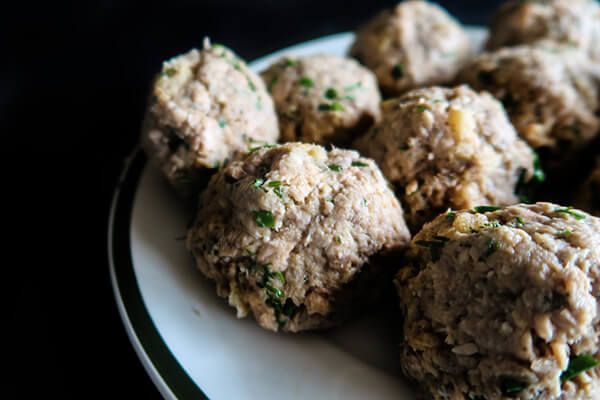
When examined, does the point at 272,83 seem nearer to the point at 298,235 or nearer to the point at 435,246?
the point at 298,235

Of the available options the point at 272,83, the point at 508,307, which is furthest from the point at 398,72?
the point at 508,307

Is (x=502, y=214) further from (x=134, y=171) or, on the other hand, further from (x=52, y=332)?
(x=52, y=332)

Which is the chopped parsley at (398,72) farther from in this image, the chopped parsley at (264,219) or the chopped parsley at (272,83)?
the chopped parsley at (264,219)

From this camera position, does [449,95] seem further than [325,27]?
No

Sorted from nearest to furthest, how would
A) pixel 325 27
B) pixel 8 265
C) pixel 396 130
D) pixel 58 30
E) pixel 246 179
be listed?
pixel 246 179 → pixel 396 130 → pixel 8 265 → pixel 58 30 → pixel 325 27

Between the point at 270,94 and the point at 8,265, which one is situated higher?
the point at 270,94

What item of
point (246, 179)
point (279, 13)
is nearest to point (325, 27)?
point (279, 13)

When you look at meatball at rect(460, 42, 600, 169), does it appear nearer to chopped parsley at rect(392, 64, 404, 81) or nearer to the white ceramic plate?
chopped parsley at rect(392, 64, 404, 81)

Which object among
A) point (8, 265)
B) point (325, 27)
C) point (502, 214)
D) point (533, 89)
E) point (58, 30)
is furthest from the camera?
point (325, 27)
